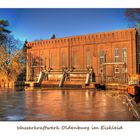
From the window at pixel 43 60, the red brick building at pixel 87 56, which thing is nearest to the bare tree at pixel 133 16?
the red brick building at pixel 87 56

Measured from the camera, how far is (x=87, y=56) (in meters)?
21.1

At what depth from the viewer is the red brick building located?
19.9 m

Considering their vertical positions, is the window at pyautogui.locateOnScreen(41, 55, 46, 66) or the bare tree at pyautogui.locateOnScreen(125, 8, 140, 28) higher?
the bare tree at pyautogui.locateOnScreen(125, 8, 140, 28)

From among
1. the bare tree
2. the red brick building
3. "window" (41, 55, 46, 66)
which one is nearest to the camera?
the bare tree

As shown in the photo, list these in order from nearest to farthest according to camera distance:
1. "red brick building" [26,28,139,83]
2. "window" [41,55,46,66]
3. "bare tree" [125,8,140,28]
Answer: "bare tree" [125,8,140,28], "red brick building" [26,28,139,83], "window" [41,55,46,66]

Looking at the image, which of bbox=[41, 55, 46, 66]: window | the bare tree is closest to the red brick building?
bbox=[41, 55, 46, 66]: window

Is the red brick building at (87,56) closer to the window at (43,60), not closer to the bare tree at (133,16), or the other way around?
the window at (43,60)

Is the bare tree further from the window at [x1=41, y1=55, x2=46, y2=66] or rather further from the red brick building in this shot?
the window at [x1=41, y1=55, x2=46, y2=66]

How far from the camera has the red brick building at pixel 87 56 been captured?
65.3 ft

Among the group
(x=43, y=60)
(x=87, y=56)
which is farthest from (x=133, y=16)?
(x=43, y=60)

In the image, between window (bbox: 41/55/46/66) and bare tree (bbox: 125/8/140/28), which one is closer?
bare tree (bbox: 125/8/140/28)

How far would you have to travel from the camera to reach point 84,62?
2083 centimetres
